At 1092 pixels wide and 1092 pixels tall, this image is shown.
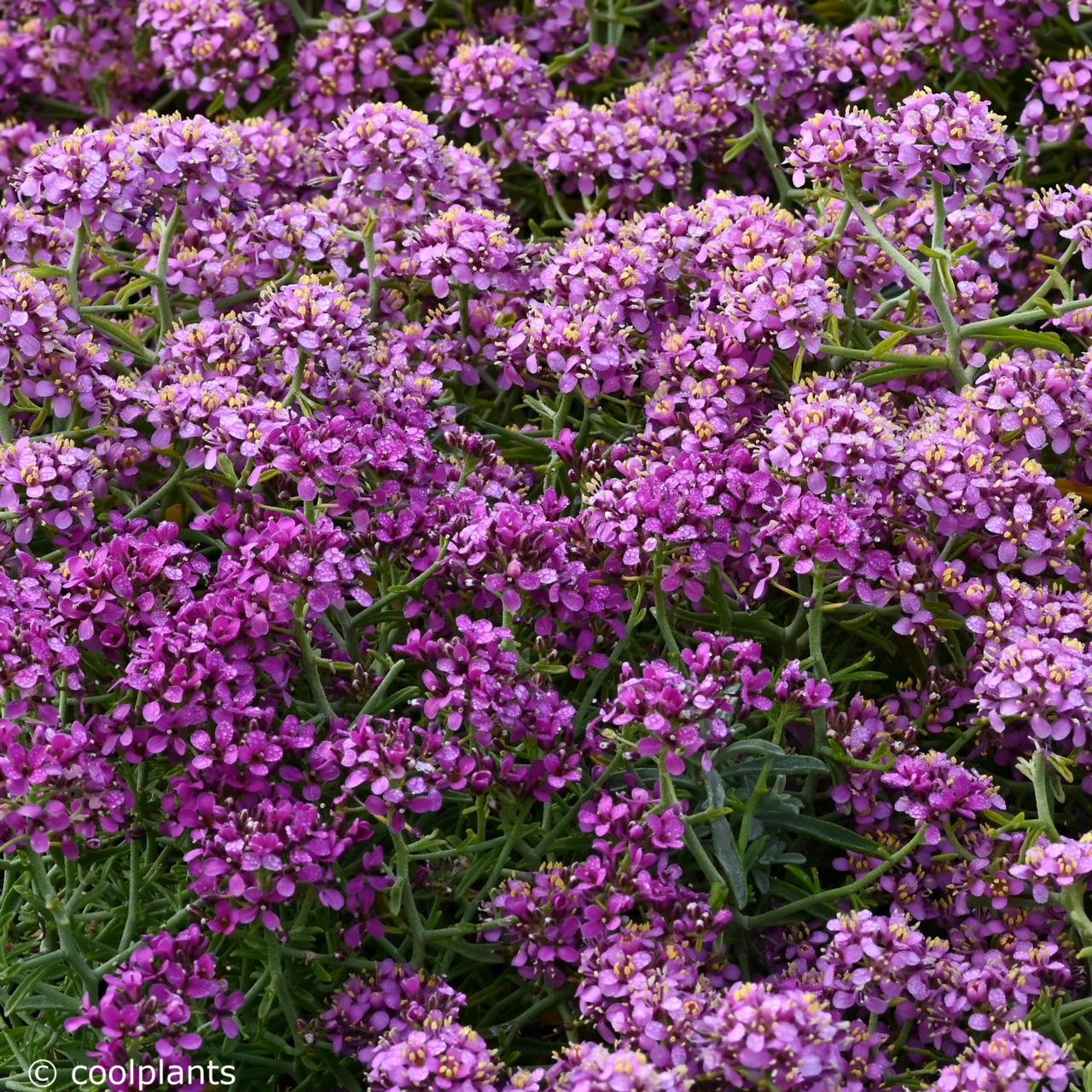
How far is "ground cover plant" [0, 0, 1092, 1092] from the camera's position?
2555mm

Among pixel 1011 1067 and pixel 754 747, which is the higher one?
pixel 754 747

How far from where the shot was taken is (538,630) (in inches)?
110

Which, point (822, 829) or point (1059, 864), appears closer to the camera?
point (1059, 864)

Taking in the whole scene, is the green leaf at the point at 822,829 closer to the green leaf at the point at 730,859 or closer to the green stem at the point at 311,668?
the green leaf at the point at 730,859

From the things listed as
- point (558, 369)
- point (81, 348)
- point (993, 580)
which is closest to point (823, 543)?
point (993, 580)

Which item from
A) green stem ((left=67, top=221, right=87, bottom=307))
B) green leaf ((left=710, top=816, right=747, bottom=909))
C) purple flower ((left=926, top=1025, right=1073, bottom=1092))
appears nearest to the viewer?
purple flower ((left=926, top=1025, right=1073, bottom=1092))

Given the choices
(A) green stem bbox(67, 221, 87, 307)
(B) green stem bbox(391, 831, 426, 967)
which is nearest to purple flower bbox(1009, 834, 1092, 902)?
(B) green stem bbox(391, 831, 426, 967)

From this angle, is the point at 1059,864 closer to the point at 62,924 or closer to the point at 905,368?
the point at 905,368

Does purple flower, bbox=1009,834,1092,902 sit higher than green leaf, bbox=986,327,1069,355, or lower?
lower

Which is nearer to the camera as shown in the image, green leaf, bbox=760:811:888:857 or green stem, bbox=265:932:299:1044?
green stem, bbox=265:932:299:1044

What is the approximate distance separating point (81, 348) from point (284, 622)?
85cm

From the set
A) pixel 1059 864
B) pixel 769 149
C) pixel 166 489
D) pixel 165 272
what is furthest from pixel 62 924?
pixel 769 149

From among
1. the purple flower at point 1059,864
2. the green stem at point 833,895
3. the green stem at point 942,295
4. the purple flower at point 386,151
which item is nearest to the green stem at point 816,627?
the green stem at point 833,895

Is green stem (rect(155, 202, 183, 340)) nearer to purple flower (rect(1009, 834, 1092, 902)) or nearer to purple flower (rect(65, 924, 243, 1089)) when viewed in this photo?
purple flower (rect(65, 924, 243, 1089))
